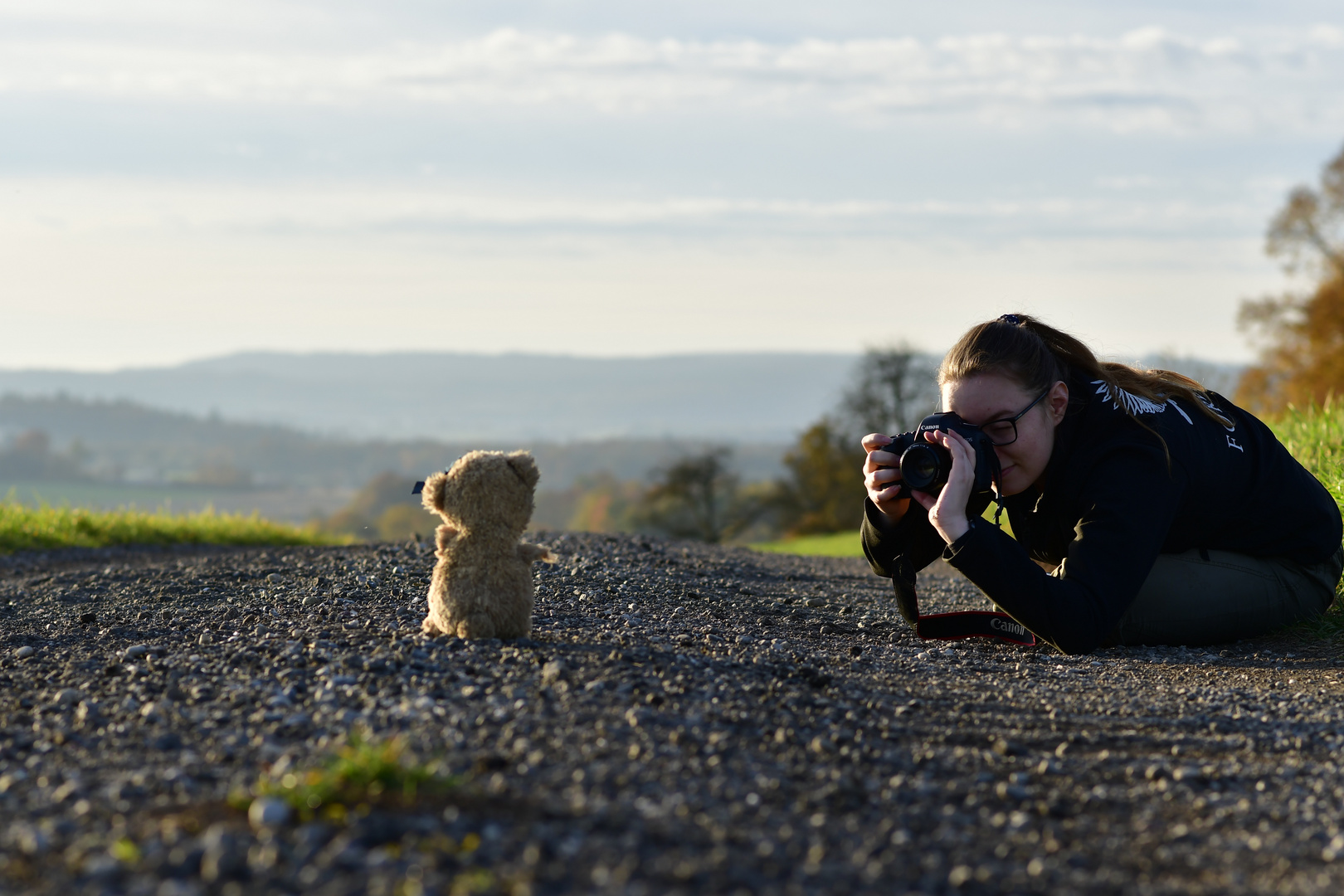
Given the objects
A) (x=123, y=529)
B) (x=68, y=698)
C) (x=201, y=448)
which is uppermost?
(x=68, y=698)

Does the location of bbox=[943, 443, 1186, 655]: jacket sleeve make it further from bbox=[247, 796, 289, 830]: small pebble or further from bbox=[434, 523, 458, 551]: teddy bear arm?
bbox=[247, 796, 289, 830]: small pebble

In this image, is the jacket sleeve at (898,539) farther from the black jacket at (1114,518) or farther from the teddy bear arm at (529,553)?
the teddy bear arm at (529,553)

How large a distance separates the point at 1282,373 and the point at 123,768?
34.8 meters

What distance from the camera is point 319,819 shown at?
104 inches

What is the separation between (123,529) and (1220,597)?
39.7ft

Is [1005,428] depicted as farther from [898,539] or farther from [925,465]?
[898,539]

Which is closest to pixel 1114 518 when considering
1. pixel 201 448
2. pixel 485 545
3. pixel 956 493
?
pixel 956 493

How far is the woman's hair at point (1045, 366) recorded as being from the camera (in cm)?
494

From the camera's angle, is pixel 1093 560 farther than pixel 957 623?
No

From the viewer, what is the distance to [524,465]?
4.65m

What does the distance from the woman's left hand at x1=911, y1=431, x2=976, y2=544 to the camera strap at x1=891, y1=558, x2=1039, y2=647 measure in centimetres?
90

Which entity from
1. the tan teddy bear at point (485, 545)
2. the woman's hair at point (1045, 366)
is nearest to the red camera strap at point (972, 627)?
the woman's hair at point (1045, 366)

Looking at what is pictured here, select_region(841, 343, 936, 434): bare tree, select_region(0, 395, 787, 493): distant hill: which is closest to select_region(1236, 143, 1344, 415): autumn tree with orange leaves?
select_region(841, 343, 936, 434): bare tree

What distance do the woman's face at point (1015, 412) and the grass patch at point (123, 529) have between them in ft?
35.1
